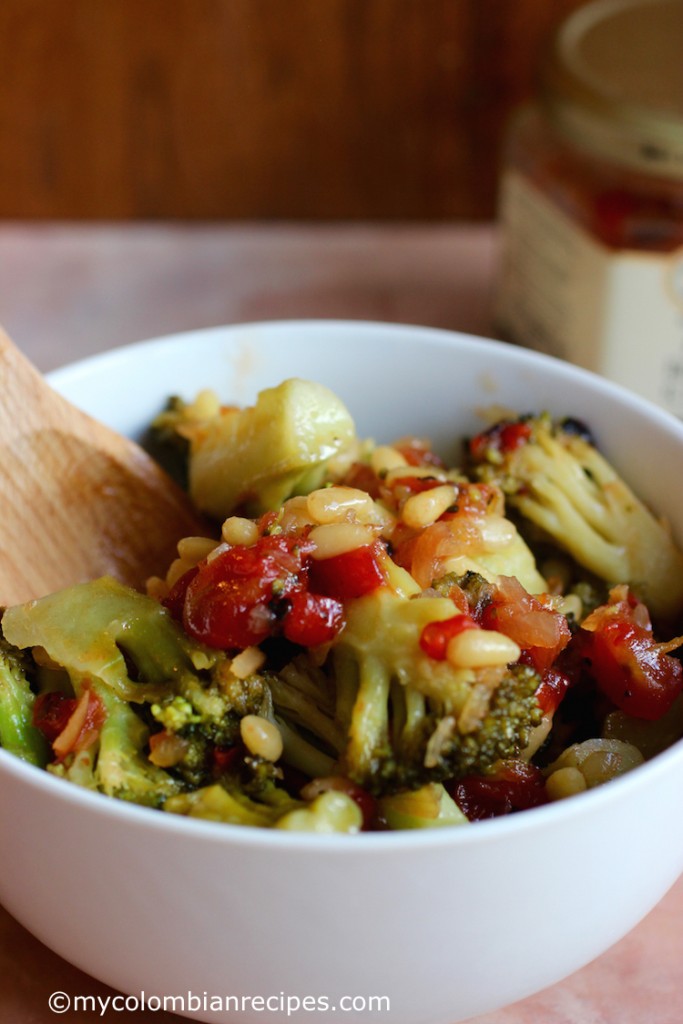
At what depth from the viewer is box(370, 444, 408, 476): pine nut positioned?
5.62 feet

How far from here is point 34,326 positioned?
10.5 ft

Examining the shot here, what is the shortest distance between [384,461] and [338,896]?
77 cm

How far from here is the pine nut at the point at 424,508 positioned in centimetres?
154

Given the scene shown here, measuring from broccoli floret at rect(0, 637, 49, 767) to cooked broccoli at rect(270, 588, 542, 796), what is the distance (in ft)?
0.92

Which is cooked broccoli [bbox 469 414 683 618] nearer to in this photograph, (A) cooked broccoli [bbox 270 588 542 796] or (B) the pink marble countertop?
(A) cooked broccoli [bbox 270 588 542 796]

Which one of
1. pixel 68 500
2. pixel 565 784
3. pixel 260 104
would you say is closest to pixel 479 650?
pixel 565 784

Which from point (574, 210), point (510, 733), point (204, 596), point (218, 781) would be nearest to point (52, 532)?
point (204, 596)

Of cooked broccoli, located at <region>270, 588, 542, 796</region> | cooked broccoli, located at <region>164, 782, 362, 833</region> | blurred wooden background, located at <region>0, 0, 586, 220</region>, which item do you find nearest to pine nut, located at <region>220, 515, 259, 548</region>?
cooked broccoli, located at <region>270, 588, 542, 796</region>

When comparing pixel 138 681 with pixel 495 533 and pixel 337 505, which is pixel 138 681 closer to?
pixel 337 505

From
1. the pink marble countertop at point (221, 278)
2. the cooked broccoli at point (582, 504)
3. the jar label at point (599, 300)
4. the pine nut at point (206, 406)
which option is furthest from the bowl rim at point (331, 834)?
the pink marble countertop at point (221, 278)

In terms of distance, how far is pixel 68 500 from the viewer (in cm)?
171

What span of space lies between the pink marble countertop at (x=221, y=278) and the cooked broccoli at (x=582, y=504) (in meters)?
1.45

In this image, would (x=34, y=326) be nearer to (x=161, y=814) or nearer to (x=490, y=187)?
(x=490, y=187)

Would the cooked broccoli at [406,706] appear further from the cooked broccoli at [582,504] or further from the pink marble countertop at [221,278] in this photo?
the pink marble countertop at [221,278]
